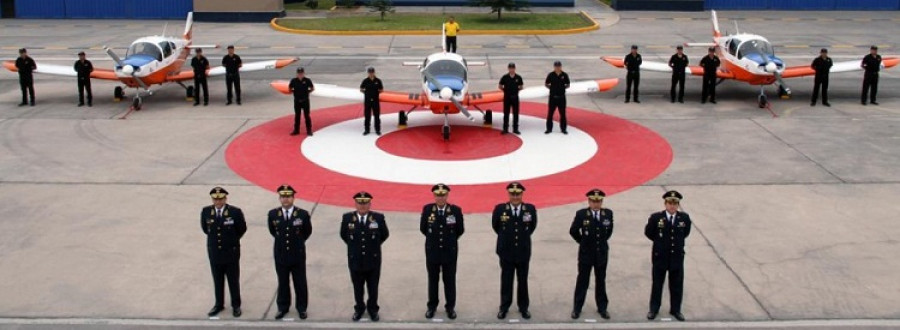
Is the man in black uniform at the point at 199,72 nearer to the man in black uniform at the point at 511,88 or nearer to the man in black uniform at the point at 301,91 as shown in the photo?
the man in black uniform at the point at 301,91

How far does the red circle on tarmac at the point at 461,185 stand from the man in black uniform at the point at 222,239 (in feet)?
14.8

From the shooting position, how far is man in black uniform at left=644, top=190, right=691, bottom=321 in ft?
31.9

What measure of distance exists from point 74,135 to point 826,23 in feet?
128

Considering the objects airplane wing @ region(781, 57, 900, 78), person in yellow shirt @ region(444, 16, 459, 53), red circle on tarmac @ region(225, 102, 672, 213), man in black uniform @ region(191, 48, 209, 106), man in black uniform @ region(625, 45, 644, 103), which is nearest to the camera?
red circle on tarmac @ region(225, 102, 672, 213)

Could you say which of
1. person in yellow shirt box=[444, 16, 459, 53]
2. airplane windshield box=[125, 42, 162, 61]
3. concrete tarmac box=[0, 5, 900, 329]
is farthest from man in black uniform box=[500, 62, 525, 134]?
person in yellow shirt box=[444, 16, 459, 53]

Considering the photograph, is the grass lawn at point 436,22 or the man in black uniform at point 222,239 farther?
the grass lawn at point 436,22

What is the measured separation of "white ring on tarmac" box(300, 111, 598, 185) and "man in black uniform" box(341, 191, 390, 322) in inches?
237

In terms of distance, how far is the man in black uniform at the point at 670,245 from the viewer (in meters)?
9.72

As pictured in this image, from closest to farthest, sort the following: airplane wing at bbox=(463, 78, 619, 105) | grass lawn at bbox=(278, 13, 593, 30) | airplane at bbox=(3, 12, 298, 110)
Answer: airplane wing at bbox=(463, 78, 619, 105), airplane at bbox=(3, 12, 298, 110), grass lawn at bbox=(278, 13, 593, 30)

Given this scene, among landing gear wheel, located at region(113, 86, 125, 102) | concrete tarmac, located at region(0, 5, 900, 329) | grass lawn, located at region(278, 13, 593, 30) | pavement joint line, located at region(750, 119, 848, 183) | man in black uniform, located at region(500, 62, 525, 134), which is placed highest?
grass lawn, located at region(278, 13, 593, 30)

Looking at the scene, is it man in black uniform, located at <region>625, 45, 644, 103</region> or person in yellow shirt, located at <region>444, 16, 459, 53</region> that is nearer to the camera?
man in black uniform, located at <region>625, 45, 644, 103</region>

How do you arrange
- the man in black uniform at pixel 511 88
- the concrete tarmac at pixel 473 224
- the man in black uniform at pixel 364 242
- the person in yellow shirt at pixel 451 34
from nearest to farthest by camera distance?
the man in black uniform at pixel 364 242, the concrete tarmac at pixel 473 224, the man in black uniform at pixel 511 88, the person in yellow shirt at pixel 451 34

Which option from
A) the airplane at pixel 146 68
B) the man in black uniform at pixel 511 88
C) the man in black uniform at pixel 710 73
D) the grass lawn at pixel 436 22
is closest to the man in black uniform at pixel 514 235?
the man in black uniform at pixel 511 88

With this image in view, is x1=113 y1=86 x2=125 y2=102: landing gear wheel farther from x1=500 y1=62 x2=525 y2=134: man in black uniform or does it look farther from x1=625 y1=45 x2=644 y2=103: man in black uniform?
x1=625 y1=45 x2=644 y2=103: man in black uniform
